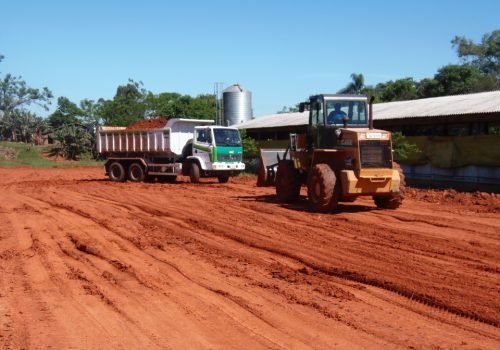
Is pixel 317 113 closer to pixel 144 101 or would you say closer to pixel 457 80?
pixel 457 80

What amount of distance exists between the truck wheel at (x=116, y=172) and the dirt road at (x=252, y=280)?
1265cm

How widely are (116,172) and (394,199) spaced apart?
16.1 meters

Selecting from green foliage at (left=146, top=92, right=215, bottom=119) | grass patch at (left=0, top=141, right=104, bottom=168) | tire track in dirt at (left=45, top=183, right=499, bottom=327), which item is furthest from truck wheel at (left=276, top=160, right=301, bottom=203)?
Answer: green foliage at (left=146, top=92, right=215, bottom=119)

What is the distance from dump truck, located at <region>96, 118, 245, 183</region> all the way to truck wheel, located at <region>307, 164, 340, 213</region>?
9.68 m

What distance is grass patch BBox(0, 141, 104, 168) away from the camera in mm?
43906

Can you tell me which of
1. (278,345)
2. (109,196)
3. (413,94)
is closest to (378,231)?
(278,345)

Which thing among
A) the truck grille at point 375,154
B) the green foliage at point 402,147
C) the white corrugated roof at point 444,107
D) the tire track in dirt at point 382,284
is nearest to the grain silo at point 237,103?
the white corrugated roof at point 444,107

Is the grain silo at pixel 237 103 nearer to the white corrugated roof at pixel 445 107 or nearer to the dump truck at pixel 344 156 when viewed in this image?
the white corrugated roof at pixel 445 107

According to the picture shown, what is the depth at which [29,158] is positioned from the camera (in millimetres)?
48875

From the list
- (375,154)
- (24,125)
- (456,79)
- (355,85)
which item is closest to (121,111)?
(24,125)

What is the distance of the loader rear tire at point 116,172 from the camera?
26.6 meters

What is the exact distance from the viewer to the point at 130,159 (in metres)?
26.2

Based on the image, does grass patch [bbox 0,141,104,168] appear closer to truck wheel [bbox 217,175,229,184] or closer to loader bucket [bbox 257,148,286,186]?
truck wheel [bbox 217,175,229,184]

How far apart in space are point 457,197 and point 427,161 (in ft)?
18.6
